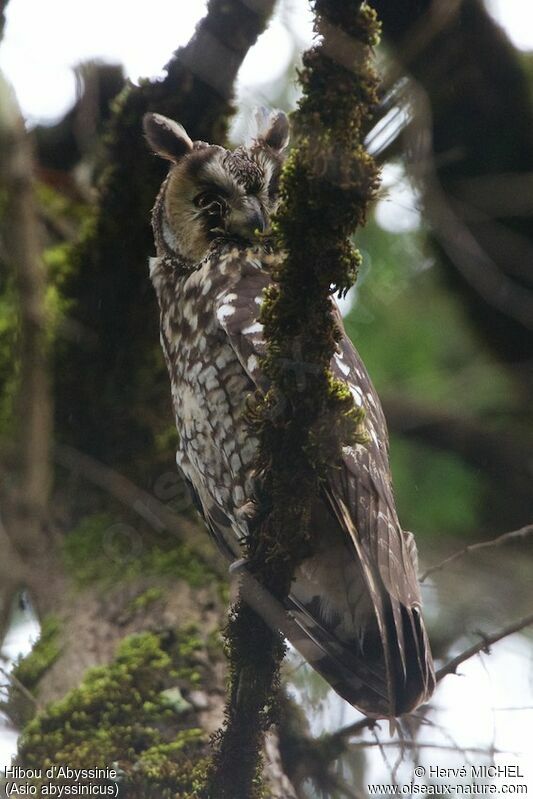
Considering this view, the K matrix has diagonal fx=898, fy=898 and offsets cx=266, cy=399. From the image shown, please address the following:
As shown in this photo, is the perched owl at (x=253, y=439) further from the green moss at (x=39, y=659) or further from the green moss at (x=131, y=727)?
the green moss at (x=39, y=659)

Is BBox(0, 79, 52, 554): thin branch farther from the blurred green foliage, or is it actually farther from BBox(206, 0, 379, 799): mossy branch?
the blurred green foliage

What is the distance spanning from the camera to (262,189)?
2.87 meters

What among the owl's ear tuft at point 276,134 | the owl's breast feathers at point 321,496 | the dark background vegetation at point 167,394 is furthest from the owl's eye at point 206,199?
the dark background vegetation at point 167,394

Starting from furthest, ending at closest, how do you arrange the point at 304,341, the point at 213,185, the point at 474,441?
the point at 474,441 → the point at 213,185 → the point at 304,341

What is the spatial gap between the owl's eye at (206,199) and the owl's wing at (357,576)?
24 cm

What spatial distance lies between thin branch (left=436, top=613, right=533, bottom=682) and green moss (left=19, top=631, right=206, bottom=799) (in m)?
0.76

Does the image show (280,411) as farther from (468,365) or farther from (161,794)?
(468,365)

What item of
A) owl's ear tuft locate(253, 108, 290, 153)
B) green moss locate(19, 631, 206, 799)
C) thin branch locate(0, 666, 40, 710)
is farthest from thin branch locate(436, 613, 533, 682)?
owl's ear tuft locate(253, 108, 290, 153)

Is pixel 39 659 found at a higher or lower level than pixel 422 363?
lower

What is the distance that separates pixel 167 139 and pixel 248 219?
0.51m

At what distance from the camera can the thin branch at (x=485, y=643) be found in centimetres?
239

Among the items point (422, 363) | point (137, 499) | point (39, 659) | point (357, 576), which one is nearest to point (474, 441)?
point (422, 363)

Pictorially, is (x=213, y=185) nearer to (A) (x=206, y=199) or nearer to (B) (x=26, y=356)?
(A) (x=206, y=199)

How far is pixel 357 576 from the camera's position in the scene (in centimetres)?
275
